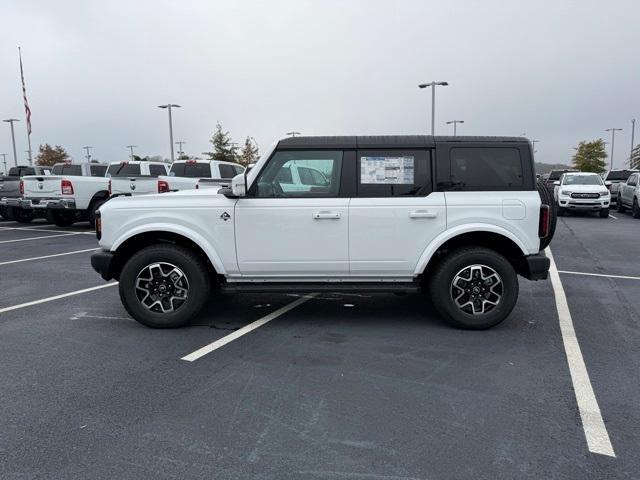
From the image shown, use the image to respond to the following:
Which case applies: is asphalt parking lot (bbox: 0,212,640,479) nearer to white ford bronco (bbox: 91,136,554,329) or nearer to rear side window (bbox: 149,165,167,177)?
white ford bronco (bbox: 91,136,554,329)

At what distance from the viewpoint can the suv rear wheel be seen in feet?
17.1

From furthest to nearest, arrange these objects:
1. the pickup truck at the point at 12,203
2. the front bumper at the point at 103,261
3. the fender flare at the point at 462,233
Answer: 1. the pickup truck at the point at 12,203
2. the front bumper at the point at 103,261
3. the fender flare at the point at 462,233

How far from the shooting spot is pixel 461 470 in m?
2.79

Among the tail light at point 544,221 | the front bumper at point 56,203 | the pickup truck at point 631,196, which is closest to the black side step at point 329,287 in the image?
the tail light at point 544,221

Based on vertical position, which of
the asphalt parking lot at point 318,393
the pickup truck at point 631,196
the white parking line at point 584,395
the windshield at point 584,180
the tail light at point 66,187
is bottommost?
the white parking line at point 584,395

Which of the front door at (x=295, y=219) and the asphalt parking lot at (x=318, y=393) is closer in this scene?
the asphalt parking lot at (x=318, y=393)

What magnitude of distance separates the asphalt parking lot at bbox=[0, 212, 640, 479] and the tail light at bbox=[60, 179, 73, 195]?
9.01 meters

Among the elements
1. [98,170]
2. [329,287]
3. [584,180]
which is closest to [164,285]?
[329,287]

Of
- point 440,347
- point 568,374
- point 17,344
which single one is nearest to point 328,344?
point 440,347

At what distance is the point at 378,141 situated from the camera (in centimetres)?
526

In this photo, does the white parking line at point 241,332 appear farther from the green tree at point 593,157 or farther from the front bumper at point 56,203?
the green tree at point 593,157

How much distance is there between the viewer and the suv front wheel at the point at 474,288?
5.08 meters

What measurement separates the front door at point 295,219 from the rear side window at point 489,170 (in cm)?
117

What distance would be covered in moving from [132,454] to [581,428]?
2723 millimetres
